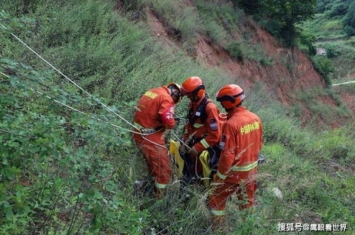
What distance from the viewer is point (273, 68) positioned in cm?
2127

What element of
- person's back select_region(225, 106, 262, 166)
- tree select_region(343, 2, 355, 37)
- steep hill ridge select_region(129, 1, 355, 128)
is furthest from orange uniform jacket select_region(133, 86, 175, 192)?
tree select_region(343, 2, 355, 37)

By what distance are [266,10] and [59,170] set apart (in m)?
22.1

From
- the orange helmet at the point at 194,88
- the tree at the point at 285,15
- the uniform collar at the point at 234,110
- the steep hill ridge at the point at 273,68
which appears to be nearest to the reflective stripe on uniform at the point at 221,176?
the uniform collar at the point at 234,110

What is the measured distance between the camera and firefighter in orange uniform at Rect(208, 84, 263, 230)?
475 centimetres

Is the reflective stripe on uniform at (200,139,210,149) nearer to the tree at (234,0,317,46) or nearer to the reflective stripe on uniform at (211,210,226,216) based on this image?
the reflective stripe on uniform at (211,210,226,216)

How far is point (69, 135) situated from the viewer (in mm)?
3559

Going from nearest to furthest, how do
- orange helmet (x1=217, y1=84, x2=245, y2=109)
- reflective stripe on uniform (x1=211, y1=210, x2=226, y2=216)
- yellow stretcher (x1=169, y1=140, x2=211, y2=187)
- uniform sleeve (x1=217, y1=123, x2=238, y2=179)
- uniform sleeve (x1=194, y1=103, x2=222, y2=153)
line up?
reflective stripe on uniform (x1=211, y1=210, x2=226, y2=216) < uniform sleeve (x1=217, y1=123, x2=238, y2=179) < orange helmet (x1=217, y1=84, x2=245, y2=109) < yellow stretcher (x1=169, y1=140, x2=211, y2=187) < uniform sleeve (x1=194, y1=103, x2=222, y2=153)

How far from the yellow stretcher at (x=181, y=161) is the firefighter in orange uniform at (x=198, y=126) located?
7 centimetres

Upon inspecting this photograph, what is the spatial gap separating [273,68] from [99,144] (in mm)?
18844

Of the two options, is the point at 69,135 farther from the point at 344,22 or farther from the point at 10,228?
the point at 344,22

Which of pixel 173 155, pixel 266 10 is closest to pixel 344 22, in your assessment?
pixel 266 10

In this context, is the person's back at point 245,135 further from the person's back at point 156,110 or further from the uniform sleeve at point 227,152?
the person's back at point 156,110

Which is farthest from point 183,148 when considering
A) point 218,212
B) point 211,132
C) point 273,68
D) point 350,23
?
point 350,23

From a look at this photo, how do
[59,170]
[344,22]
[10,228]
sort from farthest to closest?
[344,22] → [59,170] → [10,228]
